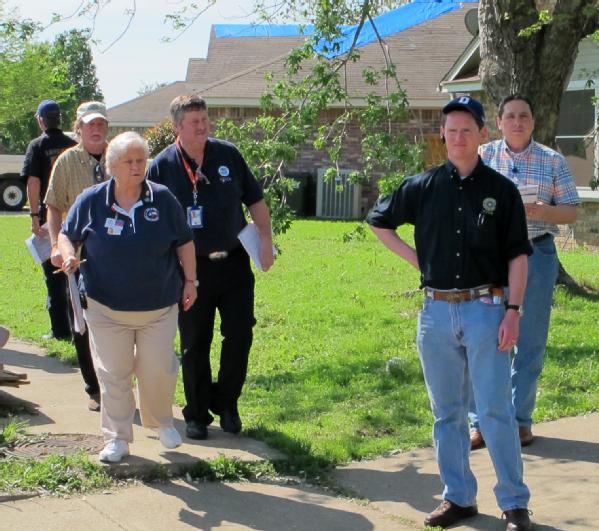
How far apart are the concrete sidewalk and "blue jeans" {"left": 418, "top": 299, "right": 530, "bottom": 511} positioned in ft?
0.84

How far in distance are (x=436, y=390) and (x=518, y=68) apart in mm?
6541

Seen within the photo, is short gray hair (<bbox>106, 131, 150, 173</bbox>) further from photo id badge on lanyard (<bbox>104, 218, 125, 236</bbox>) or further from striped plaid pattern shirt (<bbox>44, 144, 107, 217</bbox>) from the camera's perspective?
striped plaid pattern shirt (<bbox>44, 144, 107, 217</bbox>)

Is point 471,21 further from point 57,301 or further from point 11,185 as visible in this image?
point 11,185

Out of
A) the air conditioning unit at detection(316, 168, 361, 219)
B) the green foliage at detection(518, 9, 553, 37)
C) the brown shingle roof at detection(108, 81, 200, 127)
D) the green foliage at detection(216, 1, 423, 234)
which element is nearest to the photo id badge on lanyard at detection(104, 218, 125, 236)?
the green foliage at detection(216, 1, 423, 234)

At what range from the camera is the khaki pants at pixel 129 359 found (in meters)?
5.62

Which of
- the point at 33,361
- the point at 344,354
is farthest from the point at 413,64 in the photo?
the point at 33,361

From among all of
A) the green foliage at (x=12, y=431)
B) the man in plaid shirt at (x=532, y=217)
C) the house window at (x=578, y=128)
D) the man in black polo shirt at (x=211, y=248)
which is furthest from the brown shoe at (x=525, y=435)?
the house window at (x=578, y=128)

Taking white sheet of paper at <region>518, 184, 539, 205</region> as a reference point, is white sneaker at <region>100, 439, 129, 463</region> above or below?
below

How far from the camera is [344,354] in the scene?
8836 mm

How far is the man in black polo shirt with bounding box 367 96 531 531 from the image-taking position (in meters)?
4.65

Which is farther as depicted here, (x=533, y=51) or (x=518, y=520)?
(x=533, y=51)

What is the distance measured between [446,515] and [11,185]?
89.0ft

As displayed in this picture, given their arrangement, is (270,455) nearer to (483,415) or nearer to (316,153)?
(483,415)

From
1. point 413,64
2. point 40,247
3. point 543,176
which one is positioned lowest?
point 40,247
